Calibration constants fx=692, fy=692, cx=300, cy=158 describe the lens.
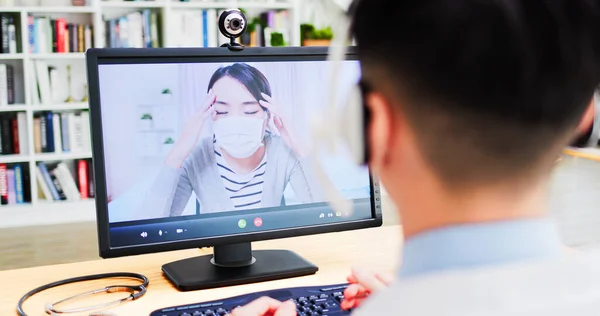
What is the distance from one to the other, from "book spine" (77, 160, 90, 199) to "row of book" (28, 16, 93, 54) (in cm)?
72

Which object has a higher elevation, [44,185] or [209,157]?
[209,157]

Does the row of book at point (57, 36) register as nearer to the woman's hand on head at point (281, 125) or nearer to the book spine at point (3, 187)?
the book spine at point (3, 187)

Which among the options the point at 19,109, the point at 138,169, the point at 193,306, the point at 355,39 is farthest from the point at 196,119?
the point at 19,109

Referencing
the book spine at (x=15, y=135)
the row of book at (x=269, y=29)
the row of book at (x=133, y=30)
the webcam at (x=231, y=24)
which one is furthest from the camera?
the row of book at (x=269, y=29)

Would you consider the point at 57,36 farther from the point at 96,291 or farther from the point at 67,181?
the point at 96,291

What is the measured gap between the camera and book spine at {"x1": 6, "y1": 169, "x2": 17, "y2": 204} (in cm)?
424

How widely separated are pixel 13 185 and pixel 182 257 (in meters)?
3.22

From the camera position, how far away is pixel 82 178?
441 centimetres

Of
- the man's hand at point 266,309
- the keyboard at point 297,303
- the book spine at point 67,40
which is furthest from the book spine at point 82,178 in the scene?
the man's hand at point 266,309

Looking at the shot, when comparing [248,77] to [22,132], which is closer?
[248,77]

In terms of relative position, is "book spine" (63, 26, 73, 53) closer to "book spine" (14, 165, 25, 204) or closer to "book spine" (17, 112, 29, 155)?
"book spine" (17, 112, 29, 155)

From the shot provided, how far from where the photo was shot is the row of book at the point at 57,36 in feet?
13.9

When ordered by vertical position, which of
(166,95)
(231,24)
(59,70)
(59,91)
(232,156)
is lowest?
(232,156)

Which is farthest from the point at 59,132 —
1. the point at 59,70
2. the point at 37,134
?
the point at 59,70
